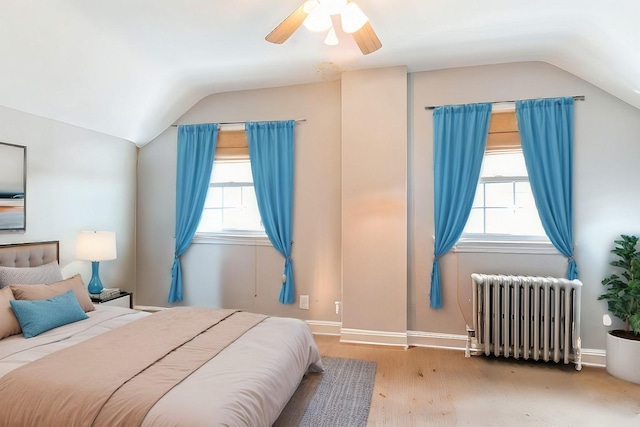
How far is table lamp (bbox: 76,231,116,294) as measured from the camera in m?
3.28

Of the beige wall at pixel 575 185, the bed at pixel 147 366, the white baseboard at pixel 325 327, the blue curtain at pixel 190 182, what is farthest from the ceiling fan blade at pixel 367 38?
the white baseboard at pixel 325 327

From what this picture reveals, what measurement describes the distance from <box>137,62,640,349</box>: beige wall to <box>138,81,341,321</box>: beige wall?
0.01 m

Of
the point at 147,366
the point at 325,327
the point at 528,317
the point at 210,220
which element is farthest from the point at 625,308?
the point at 210,220

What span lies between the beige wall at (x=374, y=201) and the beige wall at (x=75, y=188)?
2680mm

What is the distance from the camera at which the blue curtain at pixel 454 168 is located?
3285 mm

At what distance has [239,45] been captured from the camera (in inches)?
118

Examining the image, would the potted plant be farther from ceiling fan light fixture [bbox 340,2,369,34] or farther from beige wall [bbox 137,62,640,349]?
ceiling fan light fixture [bbox 340,2,369,34]

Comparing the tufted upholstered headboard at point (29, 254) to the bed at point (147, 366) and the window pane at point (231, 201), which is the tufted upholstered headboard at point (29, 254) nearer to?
the bed at point (147, 366)

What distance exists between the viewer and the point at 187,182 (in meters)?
4.07

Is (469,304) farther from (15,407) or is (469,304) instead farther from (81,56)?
(81,56)

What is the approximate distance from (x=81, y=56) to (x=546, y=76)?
416cm

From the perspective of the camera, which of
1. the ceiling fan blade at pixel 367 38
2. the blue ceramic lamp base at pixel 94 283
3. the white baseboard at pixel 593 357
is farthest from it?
the blue ceramic lamp base at pixel 94 283

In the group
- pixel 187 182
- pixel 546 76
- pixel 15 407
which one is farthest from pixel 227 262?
pixel 546 76

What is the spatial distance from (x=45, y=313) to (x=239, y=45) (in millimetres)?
2566
